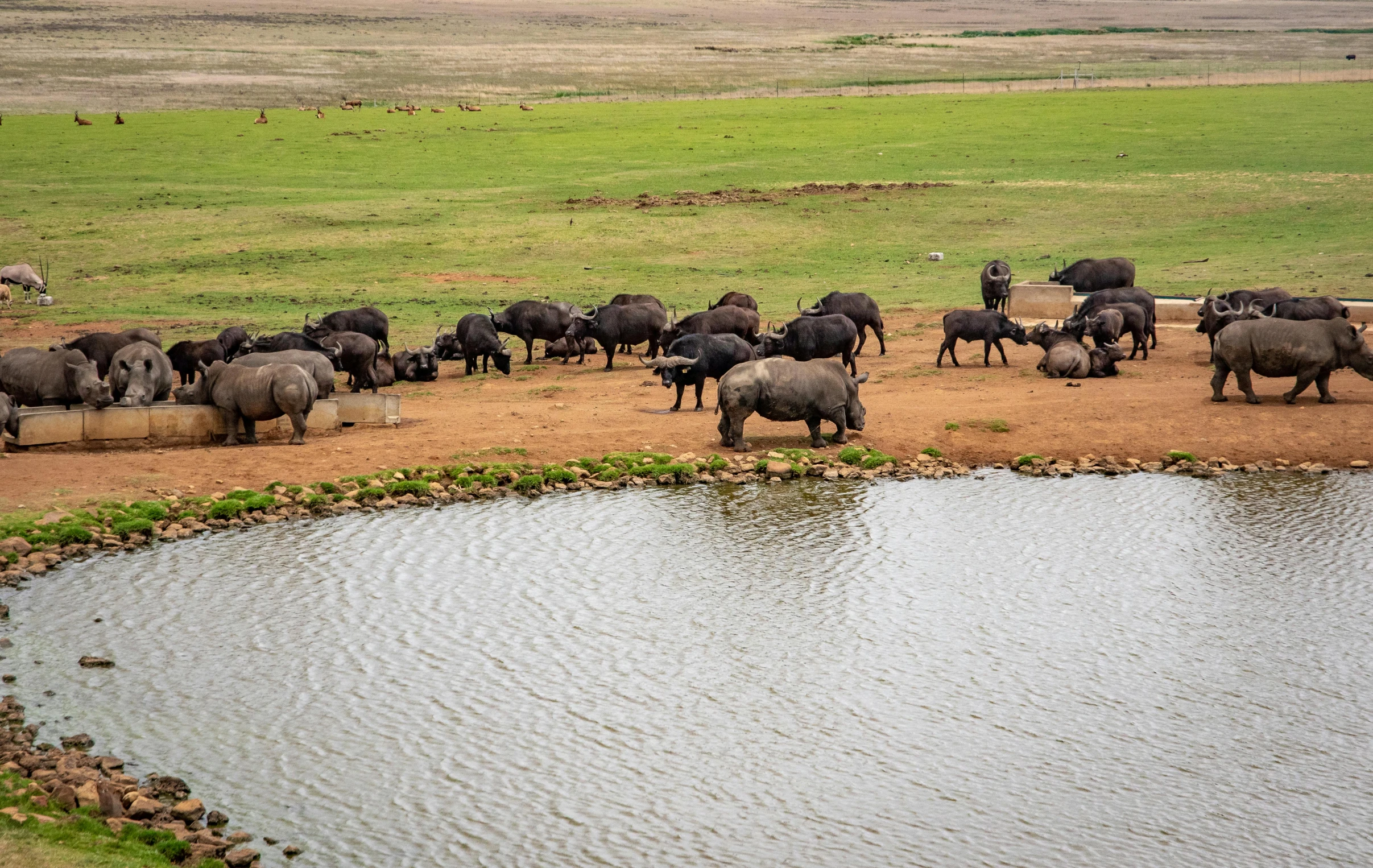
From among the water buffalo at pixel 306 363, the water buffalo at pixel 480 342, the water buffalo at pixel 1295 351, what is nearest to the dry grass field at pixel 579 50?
the water buffalo at pixel 480 342

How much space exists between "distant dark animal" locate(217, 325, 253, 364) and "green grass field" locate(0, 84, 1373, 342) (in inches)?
224

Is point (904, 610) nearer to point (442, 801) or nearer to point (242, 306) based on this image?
point (442, 801)

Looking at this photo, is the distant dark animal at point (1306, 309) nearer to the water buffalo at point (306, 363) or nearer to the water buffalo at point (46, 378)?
the water buffalo at point (306, 363)

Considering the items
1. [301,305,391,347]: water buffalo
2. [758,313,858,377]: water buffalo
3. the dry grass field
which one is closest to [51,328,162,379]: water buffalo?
[301,305,391,347]: water buffalo

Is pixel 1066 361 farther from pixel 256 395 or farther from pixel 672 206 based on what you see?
pixel 672 206

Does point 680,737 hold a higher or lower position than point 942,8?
lower

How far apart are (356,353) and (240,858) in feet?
46.8

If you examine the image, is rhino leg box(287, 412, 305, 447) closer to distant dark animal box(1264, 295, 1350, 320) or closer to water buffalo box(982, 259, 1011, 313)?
distant dark animal box(1264, 295, 1350, 320)

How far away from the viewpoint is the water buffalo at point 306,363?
19.0 metres

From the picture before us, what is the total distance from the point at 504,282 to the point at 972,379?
15.7 metres

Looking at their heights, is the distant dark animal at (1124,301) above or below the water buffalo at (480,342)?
above

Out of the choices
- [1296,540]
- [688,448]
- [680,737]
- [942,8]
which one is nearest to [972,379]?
[688,448]

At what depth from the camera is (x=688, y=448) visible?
1792cm

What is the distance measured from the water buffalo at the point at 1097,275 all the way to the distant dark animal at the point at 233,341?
16.9 meters
